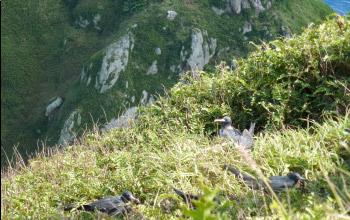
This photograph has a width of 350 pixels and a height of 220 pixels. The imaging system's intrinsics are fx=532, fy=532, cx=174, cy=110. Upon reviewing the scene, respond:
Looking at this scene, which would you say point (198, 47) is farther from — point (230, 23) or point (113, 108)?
point (113, 108)

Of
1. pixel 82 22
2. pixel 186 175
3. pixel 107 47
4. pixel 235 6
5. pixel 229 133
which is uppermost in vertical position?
pixel 186 175

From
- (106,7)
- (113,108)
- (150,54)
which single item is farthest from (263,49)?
(106,7)

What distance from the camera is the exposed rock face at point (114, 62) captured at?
13169cm

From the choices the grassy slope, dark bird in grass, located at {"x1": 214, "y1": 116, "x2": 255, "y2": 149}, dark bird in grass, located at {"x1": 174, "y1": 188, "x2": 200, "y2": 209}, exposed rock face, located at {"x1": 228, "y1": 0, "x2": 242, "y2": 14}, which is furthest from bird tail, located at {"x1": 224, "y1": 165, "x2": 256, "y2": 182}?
exposed rock face, located at {"x1": 228, "y1": 0, "x2": 242, "y2": 14}

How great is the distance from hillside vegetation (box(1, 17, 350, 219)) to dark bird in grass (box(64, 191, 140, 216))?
0.38 ft

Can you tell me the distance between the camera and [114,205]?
590 centimetres

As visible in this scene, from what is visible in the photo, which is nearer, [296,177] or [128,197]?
[296,177]

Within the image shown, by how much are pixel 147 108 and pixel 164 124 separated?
49.9 inches

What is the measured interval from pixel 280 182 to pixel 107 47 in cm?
13477

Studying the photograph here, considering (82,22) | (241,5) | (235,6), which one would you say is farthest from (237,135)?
(82,22)

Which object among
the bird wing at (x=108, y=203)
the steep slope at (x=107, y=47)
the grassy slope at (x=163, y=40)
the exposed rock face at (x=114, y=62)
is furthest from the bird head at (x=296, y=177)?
the exposed rock face at (x=114, y=62)

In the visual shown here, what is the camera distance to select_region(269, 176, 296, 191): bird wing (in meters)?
5.42

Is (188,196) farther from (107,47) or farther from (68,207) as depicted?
(107,47)

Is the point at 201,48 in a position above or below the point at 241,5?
below
